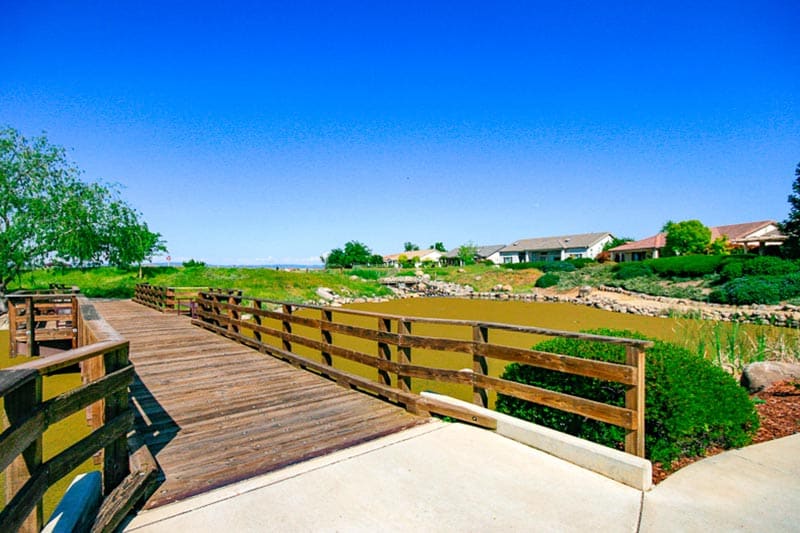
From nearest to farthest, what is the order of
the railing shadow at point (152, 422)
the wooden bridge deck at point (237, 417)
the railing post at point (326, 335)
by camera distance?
the wooden bridge deck at point (237, 417)
the railing shadow at point (152, 422)
the railing post at point (326, 335)

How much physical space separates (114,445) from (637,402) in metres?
3.60

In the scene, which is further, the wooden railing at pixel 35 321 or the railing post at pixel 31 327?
the wooden railing at pixel 35 321

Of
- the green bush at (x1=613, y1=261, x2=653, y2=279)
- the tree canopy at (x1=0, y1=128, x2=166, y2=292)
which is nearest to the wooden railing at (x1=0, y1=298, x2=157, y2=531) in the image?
the tree canopy at (x1=0, y1=128, x2=166, y2=292)

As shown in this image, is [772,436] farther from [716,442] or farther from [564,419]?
[564,419]

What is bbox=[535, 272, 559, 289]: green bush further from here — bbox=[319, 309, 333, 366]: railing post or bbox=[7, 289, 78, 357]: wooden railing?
bbox=[319, 309, 333, 366]: railing post

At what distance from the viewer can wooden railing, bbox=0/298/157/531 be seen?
6.36 feet

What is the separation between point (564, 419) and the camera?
4203mm

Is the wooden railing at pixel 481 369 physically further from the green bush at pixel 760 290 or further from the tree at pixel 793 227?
the tree at pixel 793 227

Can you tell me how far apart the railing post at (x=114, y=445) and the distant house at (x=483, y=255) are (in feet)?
252

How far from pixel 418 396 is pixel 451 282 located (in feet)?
134

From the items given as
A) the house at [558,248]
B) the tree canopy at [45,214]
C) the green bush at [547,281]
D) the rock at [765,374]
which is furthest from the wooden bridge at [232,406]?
the house at [558,248]

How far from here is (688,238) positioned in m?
44.3

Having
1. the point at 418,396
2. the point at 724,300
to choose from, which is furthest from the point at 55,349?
the point at 724,300

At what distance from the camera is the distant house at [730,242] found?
4162cm
